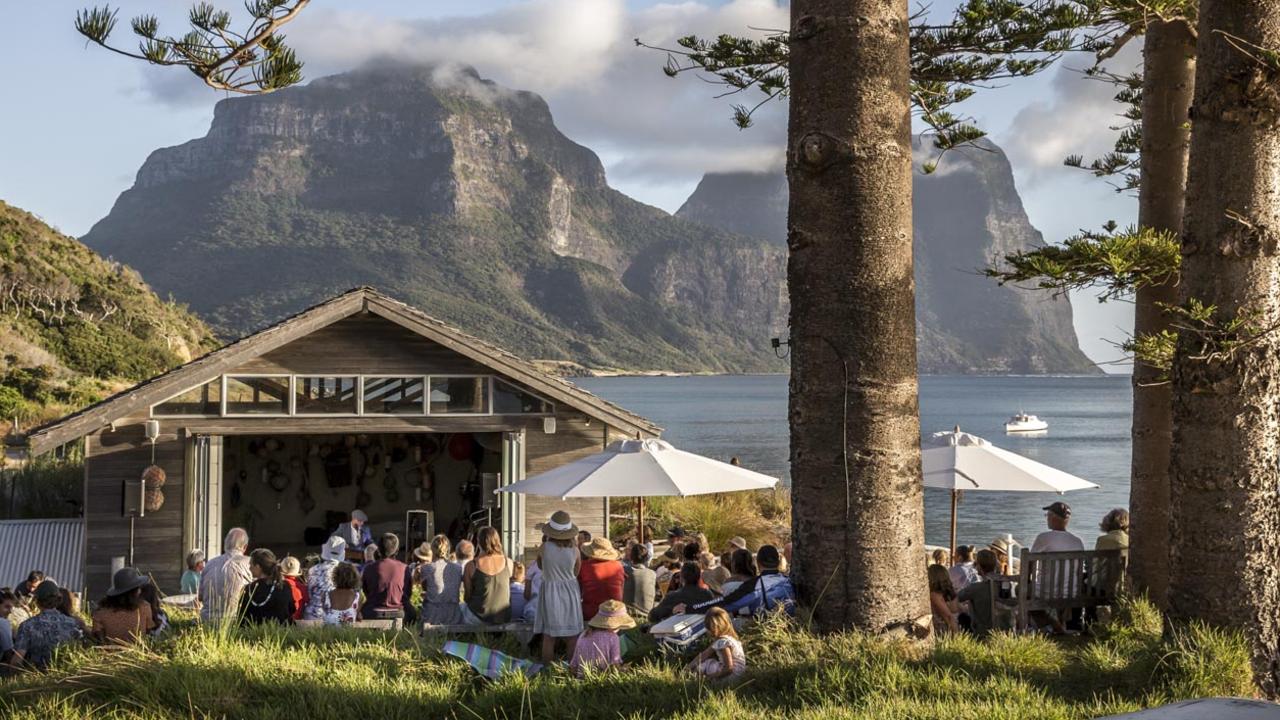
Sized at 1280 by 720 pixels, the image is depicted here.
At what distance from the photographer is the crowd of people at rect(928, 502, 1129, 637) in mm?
8914

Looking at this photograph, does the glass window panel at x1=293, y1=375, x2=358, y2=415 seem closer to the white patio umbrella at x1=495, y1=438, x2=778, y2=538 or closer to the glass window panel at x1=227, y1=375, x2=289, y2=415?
the glass window panel at x1=227, y1=375, x2=289, y2=415

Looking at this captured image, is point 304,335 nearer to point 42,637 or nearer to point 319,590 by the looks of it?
point 319,590

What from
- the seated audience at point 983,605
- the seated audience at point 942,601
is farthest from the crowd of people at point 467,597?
the seated audience at point 983,605

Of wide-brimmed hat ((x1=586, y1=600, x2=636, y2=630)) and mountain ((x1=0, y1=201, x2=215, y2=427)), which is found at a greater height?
mountain ((x1=0, y1=201, x2=215, y2=427))

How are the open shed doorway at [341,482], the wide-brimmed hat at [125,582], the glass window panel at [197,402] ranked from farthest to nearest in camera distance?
the open shed doorway at [341,482]
the glass window panel at [197,402]
the wide-brimmed hat at [125,582]

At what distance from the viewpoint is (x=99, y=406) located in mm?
13742

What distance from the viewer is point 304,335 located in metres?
14.4

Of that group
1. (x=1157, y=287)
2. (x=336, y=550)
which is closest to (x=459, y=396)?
(x=336, y=550)

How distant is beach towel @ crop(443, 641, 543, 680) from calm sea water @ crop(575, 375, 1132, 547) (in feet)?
84.4

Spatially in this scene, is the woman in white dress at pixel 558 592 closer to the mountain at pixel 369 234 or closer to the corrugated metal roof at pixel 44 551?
the corrugated metal roof at pixel 44 551

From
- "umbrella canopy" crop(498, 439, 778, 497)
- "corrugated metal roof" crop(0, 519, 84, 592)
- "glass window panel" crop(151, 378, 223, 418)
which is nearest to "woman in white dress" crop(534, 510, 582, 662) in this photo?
"umbrella canopy" crop(498, 439, 778, 497)

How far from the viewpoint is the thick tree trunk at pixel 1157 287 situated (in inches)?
344

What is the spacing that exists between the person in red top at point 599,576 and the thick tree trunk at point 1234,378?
373cm

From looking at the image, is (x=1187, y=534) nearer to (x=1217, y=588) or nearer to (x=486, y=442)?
(x=1217, y=588)
